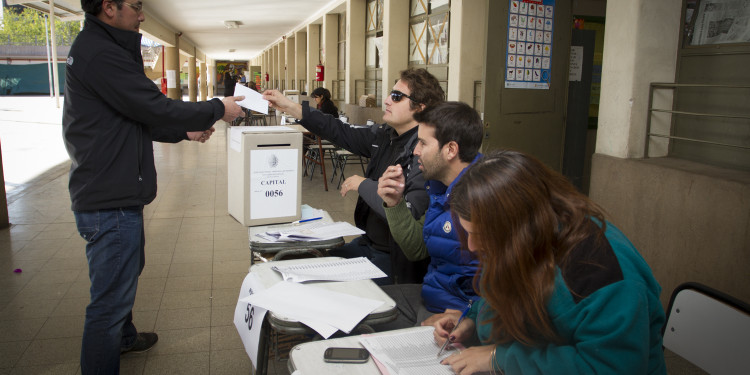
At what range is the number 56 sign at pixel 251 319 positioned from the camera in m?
1.56

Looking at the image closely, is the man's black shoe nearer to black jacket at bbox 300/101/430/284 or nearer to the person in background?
black jacket at bbox 300/101/430/284

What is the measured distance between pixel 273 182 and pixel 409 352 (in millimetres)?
1173

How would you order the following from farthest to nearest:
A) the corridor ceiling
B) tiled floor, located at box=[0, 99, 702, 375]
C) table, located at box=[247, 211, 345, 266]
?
the corridor ceiling
tiled floor, located at box=[0, 99, 702, 375]
table, located at box=[247, 211, 345, 266]

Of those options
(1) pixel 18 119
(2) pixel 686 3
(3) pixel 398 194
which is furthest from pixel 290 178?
(1) pixel 18 119

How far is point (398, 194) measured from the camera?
1.84m

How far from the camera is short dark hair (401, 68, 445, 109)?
244 cm

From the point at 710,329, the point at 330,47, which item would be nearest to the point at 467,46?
the point at 710,329

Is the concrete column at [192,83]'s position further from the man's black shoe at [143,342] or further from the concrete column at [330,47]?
the man's black shoe at [143,342]

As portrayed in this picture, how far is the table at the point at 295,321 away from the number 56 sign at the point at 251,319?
0.02m

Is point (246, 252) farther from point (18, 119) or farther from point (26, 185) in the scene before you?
point (18, 119)

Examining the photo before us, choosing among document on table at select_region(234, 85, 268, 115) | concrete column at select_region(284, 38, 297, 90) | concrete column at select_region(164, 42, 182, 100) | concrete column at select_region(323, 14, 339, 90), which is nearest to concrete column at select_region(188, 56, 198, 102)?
concrete column at select_region(164, 42, 182, 100)

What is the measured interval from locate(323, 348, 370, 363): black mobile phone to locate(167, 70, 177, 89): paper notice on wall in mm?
17324

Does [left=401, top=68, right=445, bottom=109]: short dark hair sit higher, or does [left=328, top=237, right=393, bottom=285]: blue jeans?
[left=401, top=68, right=445, bottom=109]: short dark hair

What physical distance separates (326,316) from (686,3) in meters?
3.08
